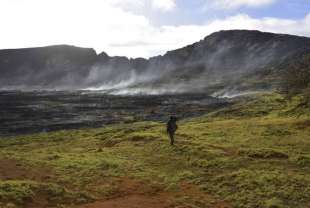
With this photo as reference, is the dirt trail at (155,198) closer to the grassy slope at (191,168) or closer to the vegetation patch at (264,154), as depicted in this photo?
the grassy slope at (191,168)

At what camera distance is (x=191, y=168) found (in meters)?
34.6

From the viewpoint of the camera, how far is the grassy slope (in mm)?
27166

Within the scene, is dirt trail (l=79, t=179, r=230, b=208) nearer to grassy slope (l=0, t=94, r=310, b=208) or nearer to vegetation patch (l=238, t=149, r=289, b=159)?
grassy slope (l=0, t=94, r=310, b=208)

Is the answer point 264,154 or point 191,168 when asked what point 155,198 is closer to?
point 191,168

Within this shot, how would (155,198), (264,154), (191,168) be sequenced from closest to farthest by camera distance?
(155,198)
(191,168)
(264,154)

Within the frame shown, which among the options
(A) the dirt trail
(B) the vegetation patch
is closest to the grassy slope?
(B) the vegetation patch

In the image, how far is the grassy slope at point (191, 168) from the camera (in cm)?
2717

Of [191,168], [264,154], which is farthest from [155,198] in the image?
[264,154]

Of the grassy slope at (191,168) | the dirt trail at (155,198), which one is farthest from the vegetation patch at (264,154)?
the dirt trail at (155,198)

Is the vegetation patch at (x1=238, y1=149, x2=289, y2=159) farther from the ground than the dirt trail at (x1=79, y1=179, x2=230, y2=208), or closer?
farther from the ground

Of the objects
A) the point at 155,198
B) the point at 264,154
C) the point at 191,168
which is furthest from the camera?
the point at 264,154

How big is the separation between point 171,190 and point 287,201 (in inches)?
270

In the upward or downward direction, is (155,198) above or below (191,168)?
below

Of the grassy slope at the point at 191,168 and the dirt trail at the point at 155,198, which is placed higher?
the grassy slope at the point at 191,168
